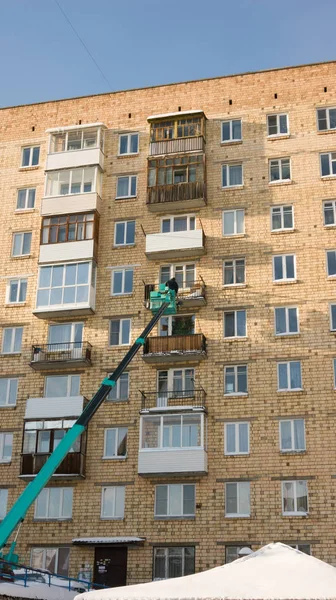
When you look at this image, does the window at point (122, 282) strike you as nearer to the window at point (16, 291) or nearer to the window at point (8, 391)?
the window at point (16, 291)

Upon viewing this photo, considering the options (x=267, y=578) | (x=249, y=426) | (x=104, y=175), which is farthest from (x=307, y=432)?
(x=267, y=578)

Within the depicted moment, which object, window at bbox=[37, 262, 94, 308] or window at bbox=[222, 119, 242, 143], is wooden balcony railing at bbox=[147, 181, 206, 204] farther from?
window at bbox=[37, 262, 94, 308]

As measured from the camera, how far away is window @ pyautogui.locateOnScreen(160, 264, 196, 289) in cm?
3816

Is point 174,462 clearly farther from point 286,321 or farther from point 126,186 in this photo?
point 126,186

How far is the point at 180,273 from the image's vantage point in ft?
126

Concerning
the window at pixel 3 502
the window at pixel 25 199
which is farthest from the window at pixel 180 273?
the window at pixel 3 502

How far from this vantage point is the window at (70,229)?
39844 millimetres

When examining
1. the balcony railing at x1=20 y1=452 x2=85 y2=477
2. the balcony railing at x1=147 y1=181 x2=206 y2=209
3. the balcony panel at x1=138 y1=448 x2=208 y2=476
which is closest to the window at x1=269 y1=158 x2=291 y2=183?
the balcony railing at x1=147 y1=181 x2=206 y2=209

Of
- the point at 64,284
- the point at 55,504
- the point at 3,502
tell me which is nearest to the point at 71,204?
the point at 64,284

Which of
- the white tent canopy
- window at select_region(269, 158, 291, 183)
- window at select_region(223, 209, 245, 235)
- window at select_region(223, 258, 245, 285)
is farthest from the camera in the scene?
window at select_region(269, 158, 291, 183)

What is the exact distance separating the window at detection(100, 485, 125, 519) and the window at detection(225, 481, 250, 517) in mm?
4939

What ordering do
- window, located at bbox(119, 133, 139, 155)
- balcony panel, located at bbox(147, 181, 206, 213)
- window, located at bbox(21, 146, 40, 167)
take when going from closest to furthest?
balcony panel, located at bbox(147, 181, 206, 213)
window, located at bbox(119, 133, 139, 155)
window, located at bbox(21, 146, 40, 167)

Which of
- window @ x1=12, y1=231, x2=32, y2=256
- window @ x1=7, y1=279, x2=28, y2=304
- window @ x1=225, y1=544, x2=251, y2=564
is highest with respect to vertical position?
window @ x1=12, y1=231, x2=32, y2=256

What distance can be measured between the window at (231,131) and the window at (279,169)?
255 cm
